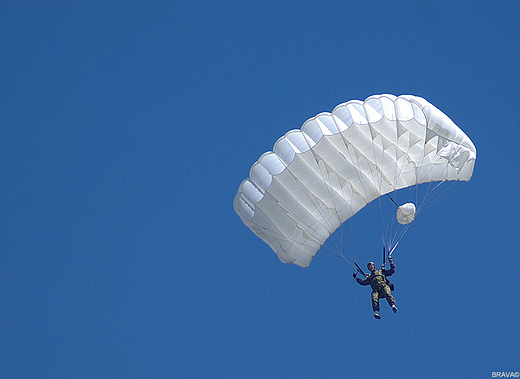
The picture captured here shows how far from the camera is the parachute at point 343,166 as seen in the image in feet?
71.8

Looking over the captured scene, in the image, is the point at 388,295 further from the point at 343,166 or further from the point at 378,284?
the point at 343,166

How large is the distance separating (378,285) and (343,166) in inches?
140

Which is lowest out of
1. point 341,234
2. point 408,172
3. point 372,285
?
point 372,285

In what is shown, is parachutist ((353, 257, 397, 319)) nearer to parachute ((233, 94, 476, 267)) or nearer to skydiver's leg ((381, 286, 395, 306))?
skydiver's leg ((381, 286, 395, 306))

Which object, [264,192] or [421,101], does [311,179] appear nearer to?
[264,192]

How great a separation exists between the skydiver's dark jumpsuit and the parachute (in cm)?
184

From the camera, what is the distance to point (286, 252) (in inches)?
938

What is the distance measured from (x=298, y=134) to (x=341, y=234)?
3389 mm

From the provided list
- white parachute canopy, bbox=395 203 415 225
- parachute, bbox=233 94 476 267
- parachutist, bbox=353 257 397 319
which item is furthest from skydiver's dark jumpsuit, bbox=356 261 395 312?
white parachute canopy, bbox=395 203 415 225

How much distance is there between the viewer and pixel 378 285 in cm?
2214

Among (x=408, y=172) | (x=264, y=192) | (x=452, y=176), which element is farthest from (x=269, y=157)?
(x=452, y=176)

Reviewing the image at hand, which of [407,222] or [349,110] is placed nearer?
[349,110]

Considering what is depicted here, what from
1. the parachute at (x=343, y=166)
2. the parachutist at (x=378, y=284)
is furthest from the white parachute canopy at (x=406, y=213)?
the parachutist at (x=378, y=284)

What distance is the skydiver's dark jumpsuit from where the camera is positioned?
22011 mm
